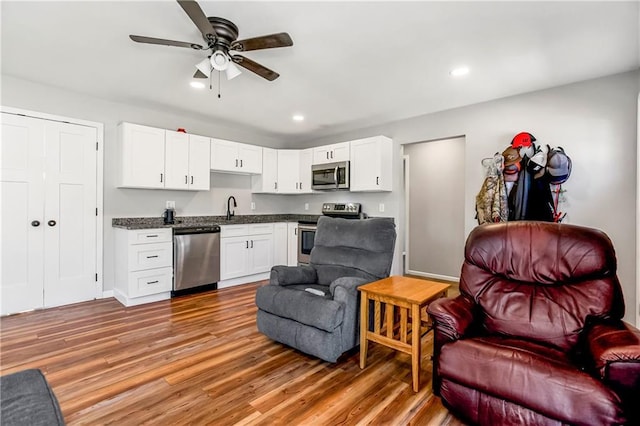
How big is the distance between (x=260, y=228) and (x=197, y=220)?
3.12 ft

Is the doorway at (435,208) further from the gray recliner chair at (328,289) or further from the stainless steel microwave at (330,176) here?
the gray recliner chair at (328,289)

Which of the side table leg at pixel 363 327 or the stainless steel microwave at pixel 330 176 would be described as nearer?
the side table leg at pixel 363 327

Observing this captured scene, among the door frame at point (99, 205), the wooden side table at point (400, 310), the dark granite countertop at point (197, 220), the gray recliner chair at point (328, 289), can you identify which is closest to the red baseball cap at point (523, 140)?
the gray recliner chair at point (328, 289)

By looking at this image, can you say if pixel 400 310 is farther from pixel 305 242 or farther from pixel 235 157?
pixel 235 157

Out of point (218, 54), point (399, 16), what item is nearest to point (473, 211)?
point (399, 16)

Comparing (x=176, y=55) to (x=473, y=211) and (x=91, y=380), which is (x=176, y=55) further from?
(x=473, y=211)

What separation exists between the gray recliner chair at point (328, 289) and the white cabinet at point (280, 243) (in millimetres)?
2160

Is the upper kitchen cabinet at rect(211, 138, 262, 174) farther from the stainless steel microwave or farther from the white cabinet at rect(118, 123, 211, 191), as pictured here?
the stainless steel microwave

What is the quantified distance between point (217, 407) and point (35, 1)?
2.83m

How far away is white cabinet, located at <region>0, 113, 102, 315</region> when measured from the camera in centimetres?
334

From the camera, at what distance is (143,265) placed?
149 inches

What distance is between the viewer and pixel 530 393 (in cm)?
147

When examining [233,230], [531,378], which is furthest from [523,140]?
[233,230]

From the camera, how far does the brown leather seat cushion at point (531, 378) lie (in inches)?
53.0
